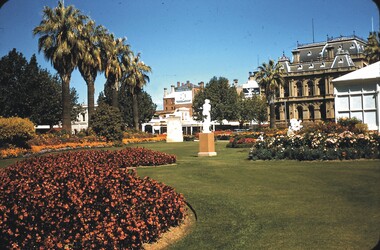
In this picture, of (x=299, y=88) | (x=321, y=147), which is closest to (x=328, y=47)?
(x=299, y=88)

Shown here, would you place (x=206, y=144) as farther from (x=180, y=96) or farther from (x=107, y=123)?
(x=180, y=96)

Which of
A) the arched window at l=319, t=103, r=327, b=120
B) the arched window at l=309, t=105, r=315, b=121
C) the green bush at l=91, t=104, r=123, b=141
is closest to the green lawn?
the green bush at l=91, t=104, r=123, b=141

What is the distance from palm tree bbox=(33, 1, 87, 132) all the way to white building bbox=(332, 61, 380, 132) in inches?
→ 867

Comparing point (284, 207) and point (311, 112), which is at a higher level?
point (311, 112)

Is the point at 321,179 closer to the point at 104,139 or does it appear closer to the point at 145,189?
the point at 145,189

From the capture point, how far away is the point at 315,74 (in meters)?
86.8

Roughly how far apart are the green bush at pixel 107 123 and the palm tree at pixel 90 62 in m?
2.04

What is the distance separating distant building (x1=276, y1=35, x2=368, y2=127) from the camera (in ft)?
270

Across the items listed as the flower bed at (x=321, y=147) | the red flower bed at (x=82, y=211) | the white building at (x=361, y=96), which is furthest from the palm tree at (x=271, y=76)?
the red flower bed at (x=82, y=211)

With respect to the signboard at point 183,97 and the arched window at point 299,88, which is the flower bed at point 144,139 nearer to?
the arched window at point 299,88

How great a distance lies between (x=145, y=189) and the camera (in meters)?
7.62

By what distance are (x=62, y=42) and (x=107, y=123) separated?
8.02 m

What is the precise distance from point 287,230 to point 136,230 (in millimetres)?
2641

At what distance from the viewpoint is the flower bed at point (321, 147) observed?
49.5 ft
